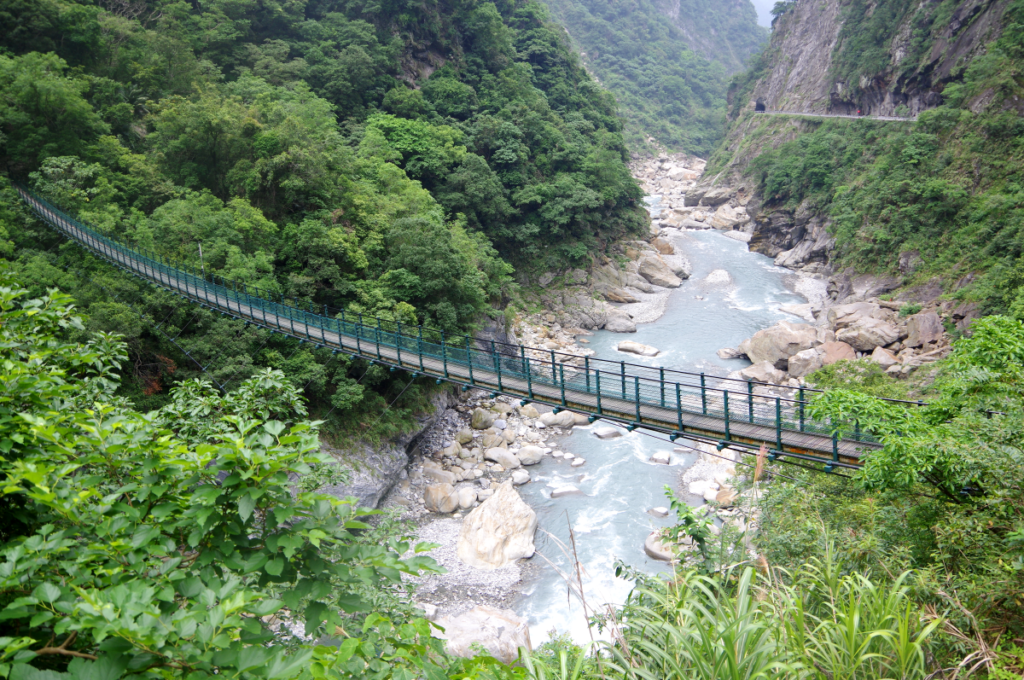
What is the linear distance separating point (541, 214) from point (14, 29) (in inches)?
738

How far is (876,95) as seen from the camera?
32312 mm

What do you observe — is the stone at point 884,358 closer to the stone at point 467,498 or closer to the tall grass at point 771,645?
the stone at point 467,498

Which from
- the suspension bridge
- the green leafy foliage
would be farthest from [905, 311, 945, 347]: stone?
the green leafy foliage

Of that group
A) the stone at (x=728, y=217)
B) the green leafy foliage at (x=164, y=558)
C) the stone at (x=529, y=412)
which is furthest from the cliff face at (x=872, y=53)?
the green leafy foliage at (x=164, y=558)

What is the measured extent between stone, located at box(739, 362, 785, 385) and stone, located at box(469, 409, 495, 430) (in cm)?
726

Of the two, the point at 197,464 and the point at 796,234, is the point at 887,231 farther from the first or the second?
the point at 197,464

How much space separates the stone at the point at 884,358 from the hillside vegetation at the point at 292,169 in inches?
423

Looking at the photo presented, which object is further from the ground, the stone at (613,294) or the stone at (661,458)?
the stone at (613,294)

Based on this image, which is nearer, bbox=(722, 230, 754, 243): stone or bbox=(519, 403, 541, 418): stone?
bbox=(519, 403, 541, 418): stone

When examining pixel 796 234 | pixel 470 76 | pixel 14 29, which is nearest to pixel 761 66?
pixel 796 234

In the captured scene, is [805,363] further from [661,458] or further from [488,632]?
[488,632]

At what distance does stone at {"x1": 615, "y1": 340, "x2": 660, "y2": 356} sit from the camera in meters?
19.9

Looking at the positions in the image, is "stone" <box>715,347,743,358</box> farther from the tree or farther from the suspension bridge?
the tree

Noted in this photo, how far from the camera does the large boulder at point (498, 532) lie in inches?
450
